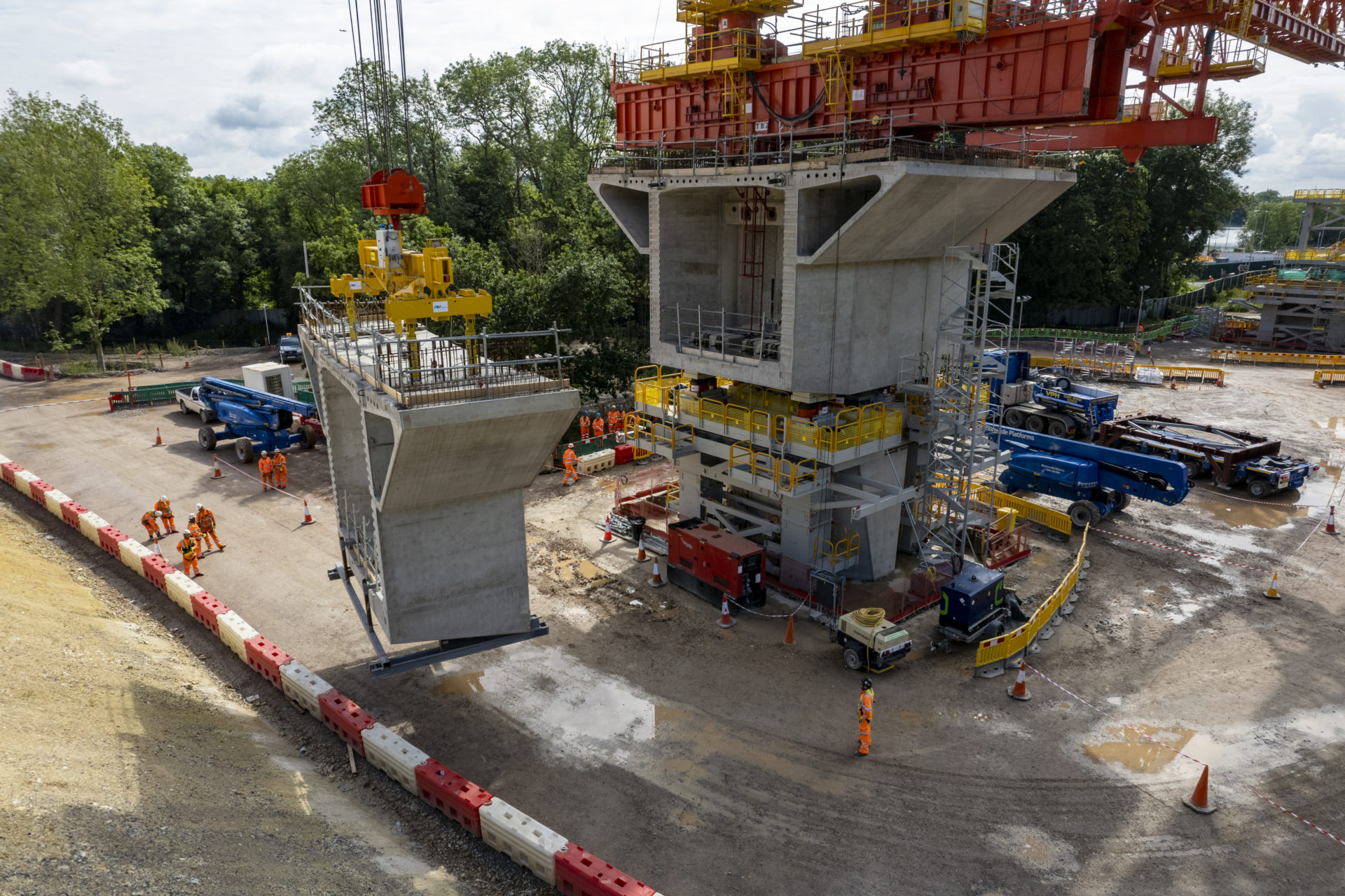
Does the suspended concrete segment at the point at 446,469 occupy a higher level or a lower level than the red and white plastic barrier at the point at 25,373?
higher

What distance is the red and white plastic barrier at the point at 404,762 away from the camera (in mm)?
10062

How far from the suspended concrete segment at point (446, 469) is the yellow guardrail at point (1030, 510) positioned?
13473mm

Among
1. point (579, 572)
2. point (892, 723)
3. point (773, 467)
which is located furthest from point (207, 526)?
point (892, 723)

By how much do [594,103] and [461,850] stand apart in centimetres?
5137

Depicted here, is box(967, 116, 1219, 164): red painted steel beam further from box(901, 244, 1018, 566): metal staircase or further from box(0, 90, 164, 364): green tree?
box(0, 90, 164, 364): green tree

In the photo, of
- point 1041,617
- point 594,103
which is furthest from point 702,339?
point 594,103

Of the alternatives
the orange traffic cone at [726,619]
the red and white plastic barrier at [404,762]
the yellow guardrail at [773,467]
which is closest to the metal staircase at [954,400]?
the yellow guardrail at [773,467]

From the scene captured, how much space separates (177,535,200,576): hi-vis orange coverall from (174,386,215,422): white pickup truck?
12112 mm

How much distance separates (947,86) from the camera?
52.7 ft

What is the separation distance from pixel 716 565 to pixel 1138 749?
27.2ft

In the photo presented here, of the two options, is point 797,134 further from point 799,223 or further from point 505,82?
point 505,82

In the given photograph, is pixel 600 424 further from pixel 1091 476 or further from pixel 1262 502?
pixel 1262 502

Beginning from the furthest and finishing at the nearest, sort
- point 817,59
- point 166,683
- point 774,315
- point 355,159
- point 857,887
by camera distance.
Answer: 1. point 355,159
2. point 774,315
3. point 817,59
4. point 166,683
5. point 857,887

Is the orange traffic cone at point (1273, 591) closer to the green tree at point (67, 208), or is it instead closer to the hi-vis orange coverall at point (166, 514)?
the hi-vis orange coverall at point (166, 514)
